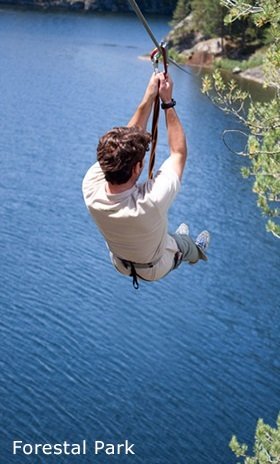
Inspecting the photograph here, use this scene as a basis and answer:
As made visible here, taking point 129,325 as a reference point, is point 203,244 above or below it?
above

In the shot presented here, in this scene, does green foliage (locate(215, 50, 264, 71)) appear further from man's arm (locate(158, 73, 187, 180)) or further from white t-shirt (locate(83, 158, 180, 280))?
white t-shirt (locate(83, 158, 180, 280))

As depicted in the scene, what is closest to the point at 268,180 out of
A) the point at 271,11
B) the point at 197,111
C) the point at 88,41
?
the point at 271,11

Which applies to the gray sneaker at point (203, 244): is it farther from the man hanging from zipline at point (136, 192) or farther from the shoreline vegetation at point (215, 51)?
the shoreline vegetation at point (215, 51)

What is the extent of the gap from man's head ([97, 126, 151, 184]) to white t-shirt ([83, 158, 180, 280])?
0.62 feet

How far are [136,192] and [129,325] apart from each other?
38.1 feet

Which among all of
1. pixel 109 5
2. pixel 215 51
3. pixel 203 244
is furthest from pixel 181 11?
pixel 203 244

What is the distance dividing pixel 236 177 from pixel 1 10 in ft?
152

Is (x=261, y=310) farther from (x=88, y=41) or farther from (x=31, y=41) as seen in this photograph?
(x=88, y=41)

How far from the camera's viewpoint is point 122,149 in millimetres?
3814

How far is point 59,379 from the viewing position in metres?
14.1

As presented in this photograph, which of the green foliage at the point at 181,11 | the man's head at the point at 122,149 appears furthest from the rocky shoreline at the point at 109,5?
the man's head at the point at 122,149

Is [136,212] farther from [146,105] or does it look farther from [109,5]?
[109,5]

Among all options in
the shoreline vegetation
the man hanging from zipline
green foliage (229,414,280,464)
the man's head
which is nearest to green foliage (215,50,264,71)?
the shoreline vegetation

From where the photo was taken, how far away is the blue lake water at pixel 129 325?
13.2 metres
